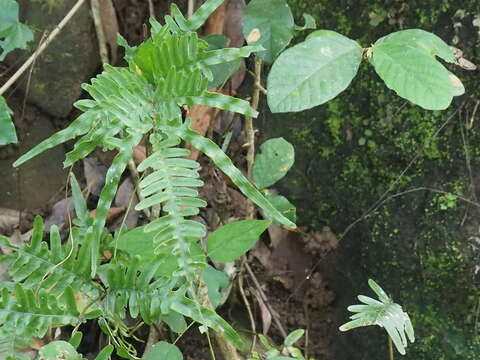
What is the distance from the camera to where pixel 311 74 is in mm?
1014

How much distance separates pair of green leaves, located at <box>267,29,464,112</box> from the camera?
96 cm

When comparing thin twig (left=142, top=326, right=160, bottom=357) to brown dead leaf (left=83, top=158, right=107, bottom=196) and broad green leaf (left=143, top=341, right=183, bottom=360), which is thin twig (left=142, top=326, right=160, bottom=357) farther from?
brown dead leaf (left=83, top=158, right=107, bottom=196)

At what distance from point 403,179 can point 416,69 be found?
520 millimetres

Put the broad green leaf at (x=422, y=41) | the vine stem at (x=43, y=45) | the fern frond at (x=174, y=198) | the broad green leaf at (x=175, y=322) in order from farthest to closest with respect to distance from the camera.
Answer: the vine stem at (x=43, y=45) < the broad green leaf at (x=175, y=322) < the broad green leaf at (x=422, y=41) < the fern frond at (x=174, y=198)

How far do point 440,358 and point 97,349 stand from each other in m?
0.95

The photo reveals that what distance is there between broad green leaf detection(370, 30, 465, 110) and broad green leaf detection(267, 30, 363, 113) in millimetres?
59

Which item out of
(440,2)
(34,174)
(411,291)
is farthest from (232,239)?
(34,174)

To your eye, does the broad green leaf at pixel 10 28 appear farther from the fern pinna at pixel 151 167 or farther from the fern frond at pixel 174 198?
the fern frond at pixel 174 198

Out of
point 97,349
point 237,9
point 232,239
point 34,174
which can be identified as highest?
point 237,9

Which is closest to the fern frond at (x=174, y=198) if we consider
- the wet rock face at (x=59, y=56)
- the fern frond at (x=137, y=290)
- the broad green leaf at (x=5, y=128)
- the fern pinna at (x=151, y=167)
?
the fern pinna at (x=151, y=167)

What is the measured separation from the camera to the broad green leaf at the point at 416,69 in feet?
3.12

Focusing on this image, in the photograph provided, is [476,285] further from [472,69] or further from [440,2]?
[440,2]

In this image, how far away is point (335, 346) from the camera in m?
Result: 1.59

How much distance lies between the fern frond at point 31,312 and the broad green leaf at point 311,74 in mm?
524
